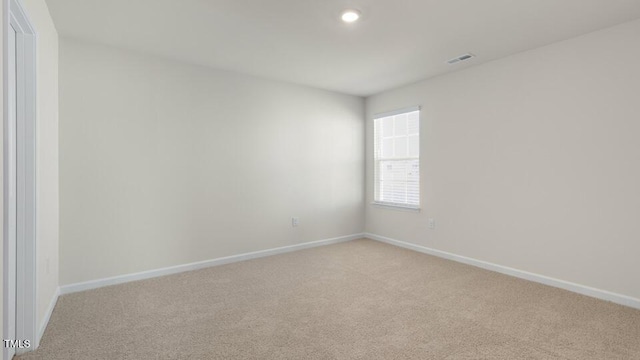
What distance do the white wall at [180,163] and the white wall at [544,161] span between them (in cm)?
166

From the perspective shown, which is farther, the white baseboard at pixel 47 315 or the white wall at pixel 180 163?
the white wall at pixel 180 163

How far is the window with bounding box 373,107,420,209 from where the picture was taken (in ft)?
Result: 15.3

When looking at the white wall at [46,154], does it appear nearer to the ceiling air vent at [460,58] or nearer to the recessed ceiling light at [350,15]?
the recessed ceiling light at [350,15]

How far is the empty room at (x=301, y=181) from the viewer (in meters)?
2.18

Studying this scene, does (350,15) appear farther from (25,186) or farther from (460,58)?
(25,186)

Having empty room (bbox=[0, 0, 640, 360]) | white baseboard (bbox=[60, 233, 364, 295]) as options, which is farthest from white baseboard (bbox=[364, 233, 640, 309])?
white baseboard (bbox=[60, 233, 364, 295])

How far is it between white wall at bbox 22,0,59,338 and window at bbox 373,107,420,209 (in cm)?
404

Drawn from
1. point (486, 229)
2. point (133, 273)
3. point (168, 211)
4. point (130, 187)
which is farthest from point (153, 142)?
point (486, 229)

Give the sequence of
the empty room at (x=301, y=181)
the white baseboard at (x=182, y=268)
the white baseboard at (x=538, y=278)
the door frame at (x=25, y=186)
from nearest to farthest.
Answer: the door frame at (x=25, y=186)
the empty room at (x=301, y=181)
the white baseboard at (x=538, y=278)
the white baseboard at (x=182, y=268)

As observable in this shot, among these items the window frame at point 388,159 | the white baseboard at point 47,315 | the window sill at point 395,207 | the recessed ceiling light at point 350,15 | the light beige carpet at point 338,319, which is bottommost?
the light beige carpet at point 338,319

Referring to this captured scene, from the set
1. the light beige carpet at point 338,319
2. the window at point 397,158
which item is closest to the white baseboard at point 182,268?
the light beige carpet at point 338,319

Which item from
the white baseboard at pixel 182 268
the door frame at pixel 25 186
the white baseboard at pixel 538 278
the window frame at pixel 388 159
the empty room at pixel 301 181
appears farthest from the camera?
the window frame at pixel 388 159

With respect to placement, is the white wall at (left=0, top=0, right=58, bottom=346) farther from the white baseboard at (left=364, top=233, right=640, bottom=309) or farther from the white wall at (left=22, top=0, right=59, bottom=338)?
the white baseboard at (left=364, top=233, right=640, bottom=309)

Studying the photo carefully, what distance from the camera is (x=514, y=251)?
354 centimetres
